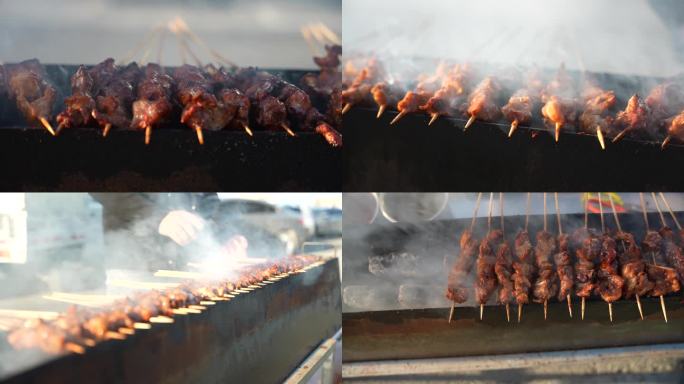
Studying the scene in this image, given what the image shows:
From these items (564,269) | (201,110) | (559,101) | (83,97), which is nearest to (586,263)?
(564,269)

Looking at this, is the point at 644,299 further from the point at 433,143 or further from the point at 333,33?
the point at 333,33

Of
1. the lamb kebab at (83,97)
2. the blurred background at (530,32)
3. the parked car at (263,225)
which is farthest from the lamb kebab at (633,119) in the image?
the lamb kebab at (83,97)

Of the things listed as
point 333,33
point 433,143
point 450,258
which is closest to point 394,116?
point 433,143

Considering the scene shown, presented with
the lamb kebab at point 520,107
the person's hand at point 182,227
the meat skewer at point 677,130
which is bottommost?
the person's hand at point 182,227

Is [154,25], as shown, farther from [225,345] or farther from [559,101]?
[559,101]

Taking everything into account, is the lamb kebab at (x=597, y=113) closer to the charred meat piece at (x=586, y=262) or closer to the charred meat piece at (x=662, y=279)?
the charred meat piece at (x=586, y=262)

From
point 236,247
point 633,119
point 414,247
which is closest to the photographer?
point 633,119

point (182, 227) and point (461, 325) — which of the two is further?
point (182, 227)

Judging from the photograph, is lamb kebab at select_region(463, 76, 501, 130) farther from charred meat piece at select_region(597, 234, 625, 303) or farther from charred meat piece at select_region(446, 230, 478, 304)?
charred meat piece at select_region(597, 234, 625, 303)
